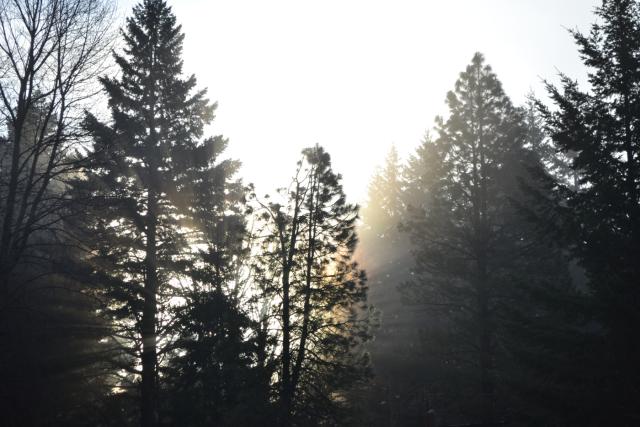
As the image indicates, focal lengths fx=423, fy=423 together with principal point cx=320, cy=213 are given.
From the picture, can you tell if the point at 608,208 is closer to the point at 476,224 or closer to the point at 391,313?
the point at 476,224

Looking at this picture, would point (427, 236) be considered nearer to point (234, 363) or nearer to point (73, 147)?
point (234, 363)

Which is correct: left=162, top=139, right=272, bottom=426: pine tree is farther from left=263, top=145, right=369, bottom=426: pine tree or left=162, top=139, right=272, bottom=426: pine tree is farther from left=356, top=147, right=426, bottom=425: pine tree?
left=356, top=147, right=426, bottom=425: pine tree

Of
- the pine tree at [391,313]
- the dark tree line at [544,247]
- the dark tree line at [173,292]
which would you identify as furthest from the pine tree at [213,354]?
the dark tree line at [544,247]

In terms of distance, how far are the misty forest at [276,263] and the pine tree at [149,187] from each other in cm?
8

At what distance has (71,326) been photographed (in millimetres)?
13227

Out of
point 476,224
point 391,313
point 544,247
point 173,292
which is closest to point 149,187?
point 173,292

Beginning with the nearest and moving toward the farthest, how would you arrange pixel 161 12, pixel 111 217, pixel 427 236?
1. pixel 111 217
2. pixel 161 12
3. pixel 427 236

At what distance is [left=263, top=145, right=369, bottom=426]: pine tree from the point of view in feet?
48.4

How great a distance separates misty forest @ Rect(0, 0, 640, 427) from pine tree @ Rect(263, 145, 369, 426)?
85mm

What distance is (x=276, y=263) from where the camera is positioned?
51.4 ft

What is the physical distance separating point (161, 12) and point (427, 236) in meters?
15.4

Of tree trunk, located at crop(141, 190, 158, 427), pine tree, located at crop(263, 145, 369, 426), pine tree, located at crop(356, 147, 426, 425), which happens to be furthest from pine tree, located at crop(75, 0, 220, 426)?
pine tree, located at crop(356, 147, 426, 425)

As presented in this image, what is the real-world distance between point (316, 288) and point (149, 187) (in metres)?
7.20

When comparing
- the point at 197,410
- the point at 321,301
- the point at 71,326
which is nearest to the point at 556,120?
the point at 321,301
